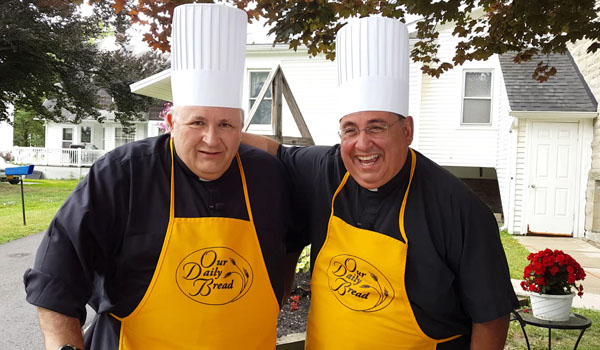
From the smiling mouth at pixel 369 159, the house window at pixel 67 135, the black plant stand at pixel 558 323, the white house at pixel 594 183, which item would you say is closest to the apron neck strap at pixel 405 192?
the smiling mouth at pixel 369 159

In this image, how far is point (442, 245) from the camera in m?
1.78

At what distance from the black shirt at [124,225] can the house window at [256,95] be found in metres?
10.5

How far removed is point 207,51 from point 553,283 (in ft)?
10.7

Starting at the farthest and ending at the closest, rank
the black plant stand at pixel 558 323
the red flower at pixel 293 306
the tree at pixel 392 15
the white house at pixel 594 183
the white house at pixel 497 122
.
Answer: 1. the white house at pixel 497 122
2. the white house at pixel 594 183
3. the red flower at pixel 293 306
4. the black plant stand at pixel 558 323
5. the tree at pixel 392 15

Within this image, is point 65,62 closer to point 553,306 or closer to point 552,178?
point 552,178

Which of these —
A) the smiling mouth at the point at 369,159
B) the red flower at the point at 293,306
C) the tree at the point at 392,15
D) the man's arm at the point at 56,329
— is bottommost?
the red flower at the point at 293,306

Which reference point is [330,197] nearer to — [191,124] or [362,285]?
[362,285]

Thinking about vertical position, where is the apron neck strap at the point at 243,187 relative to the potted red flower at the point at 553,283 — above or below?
above

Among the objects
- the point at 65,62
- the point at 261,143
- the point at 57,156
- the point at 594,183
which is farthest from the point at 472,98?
the point at 57,156

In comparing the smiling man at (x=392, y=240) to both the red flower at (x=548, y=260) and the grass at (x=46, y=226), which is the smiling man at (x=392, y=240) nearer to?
the red flower at (x=548, y=260)

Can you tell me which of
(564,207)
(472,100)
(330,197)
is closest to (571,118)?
(564,207)

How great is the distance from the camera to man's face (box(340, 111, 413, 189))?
1845mm

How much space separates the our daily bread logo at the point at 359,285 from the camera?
1.82 metres

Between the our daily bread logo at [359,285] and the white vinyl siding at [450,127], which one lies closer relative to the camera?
the our daily bread logo at [359,285]
